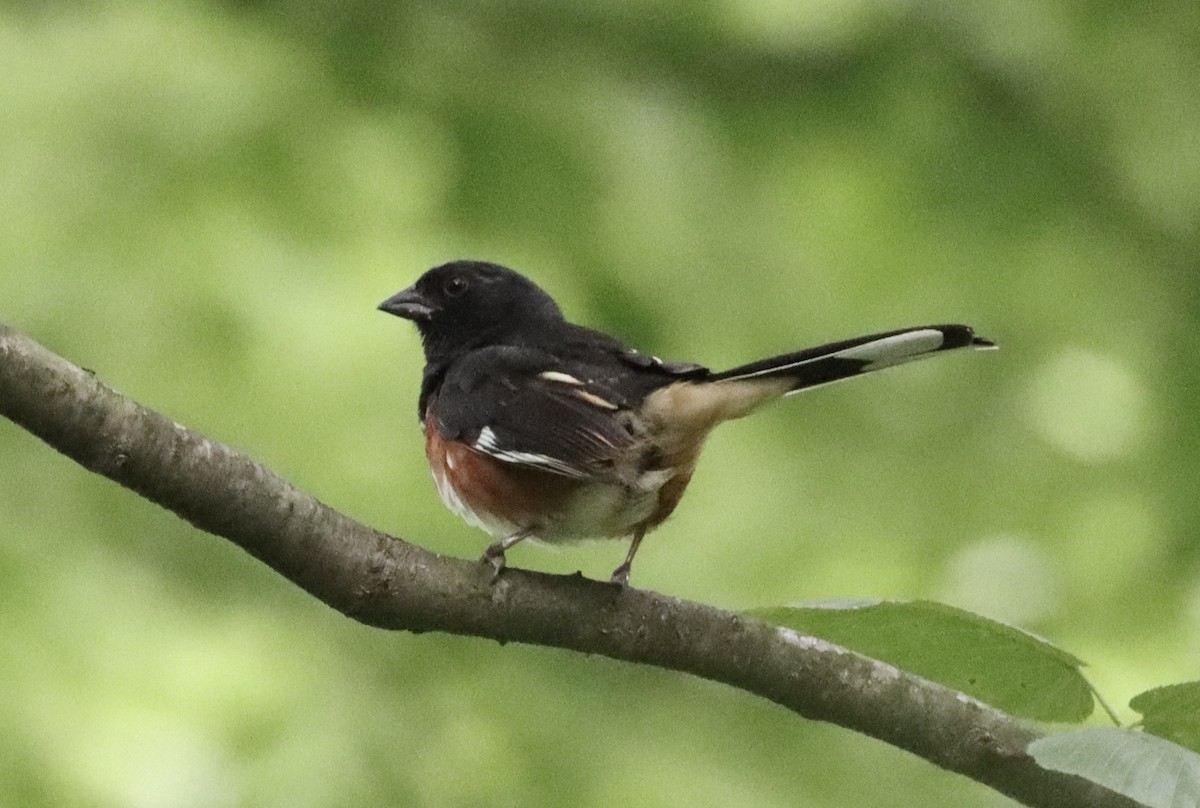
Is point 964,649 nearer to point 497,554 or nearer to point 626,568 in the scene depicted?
point 497,554

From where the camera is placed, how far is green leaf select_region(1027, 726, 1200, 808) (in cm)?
147

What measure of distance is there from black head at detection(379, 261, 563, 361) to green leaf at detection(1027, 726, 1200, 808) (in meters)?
2.54

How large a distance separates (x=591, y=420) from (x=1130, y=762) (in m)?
1.77

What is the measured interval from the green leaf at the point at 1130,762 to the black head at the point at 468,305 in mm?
2541

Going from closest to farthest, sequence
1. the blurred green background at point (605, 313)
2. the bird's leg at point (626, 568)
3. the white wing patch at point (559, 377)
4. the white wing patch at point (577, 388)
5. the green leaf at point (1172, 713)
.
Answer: the green leaf at point (1172, 713) < the bird's leg at point (626, 568) < the white wing patch at point (577, 388) < the white wing patch at point (559, 377) < the blurred green background at point (605, 313)

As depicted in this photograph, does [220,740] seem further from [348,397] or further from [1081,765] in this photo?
→ [1081,765]

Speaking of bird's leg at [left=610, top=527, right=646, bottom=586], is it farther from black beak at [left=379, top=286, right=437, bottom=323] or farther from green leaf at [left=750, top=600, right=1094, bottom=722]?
black beak at [left=379, top=286, right=437, bottom=323]

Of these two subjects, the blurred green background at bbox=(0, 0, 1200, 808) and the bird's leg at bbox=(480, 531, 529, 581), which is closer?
the bird's leg at bbox=(480, 531, 529, 581)

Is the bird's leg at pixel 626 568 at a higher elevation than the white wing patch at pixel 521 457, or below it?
below

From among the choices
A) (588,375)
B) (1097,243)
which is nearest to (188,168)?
(588,375)

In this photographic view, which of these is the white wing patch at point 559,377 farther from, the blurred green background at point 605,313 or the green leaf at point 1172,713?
the green leaf at point 1172,713

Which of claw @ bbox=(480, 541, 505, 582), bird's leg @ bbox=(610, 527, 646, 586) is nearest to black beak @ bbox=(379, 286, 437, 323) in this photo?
bird's leg @ bbox=(610, 527, 646, 586)

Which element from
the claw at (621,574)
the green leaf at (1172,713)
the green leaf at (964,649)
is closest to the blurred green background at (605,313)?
the claw at (621,574)

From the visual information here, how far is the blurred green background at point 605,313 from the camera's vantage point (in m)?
3.83
